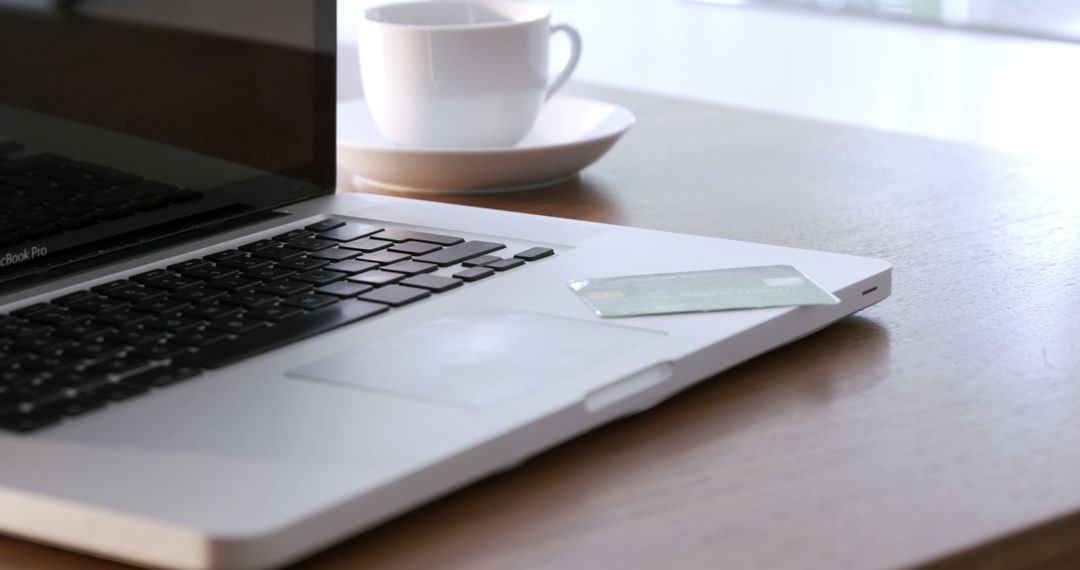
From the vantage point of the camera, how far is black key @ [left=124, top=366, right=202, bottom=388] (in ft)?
1.80

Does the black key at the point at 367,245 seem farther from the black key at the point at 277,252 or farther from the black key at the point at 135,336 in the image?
the black key at the point at 135,336

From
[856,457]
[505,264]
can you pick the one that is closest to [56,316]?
[505,264]

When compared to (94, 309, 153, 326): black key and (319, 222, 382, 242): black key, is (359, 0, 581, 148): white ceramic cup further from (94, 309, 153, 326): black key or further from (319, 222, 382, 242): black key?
(94, 309, 153, 326): black key

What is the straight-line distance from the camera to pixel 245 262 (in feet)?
2.40

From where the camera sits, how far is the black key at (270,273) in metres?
0.70

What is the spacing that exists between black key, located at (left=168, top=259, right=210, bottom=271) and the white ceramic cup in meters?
0.34

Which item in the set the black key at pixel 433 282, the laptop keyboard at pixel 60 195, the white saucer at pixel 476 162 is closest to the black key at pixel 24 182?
the laptop keyboard at pixel 60 195

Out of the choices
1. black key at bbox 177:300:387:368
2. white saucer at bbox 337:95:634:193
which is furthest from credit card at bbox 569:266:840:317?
white saucer at bbox 337:95:634:193

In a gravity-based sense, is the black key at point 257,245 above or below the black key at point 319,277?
below

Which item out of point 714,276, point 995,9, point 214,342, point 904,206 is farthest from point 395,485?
point 995,9

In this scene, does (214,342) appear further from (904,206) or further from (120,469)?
(904,206)

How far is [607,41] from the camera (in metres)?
4.37

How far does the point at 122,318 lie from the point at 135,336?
3 cm

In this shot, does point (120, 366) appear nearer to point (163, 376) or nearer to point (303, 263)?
point (163, 376)
